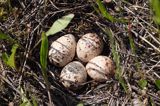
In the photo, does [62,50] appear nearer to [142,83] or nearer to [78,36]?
[78,36]

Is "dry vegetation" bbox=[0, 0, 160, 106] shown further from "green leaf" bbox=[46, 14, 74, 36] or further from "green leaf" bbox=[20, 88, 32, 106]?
"green leaf" bbox=[46, 14, 74, 36]

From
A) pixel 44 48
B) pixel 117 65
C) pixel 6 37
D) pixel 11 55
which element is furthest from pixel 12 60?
pixel 117 65

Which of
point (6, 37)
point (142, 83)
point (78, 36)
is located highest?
point (6, 37)

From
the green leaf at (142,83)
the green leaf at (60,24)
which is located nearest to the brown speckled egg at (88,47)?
the green leaf at (60,24)

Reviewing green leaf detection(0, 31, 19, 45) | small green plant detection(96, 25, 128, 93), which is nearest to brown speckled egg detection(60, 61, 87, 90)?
small green plant detection(96, 25, 128, 93)

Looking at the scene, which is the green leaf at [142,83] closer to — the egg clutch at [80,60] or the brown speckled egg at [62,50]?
the egg clutch at [80,60]

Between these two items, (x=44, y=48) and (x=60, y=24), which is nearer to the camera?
(x=44, y=48)

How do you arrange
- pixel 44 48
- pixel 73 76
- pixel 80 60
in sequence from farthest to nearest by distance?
1. pixel 80 60
2. pixel 73 76
3. pixel 44 48
